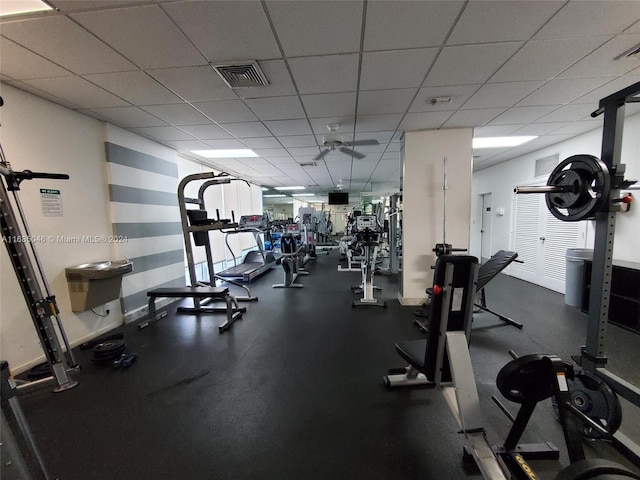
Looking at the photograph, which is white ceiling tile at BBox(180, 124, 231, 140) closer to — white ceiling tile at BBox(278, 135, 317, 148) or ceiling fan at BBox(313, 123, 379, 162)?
white ceiling tile at BBox(278, 135, 317, 148)

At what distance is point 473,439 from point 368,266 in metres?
2.97

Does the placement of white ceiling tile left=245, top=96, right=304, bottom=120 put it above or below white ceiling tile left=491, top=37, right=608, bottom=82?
above

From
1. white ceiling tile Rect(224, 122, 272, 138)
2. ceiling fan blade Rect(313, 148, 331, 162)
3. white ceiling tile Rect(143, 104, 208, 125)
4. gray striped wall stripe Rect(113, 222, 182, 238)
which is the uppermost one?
white ceiling tile Rect(143, 104, 208, 125)

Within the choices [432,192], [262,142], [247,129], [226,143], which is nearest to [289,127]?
[247,129]

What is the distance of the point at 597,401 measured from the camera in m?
1.57

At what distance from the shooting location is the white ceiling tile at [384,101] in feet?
8.59

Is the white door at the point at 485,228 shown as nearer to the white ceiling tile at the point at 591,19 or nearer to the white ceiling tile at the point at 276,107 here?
the white ceiling tile at the point at 591,19

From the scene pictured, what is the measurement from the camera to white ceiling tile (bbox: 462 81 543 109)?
98.8 inches

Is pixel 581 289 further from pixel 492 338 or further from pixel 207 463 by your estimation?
pixel 207 463

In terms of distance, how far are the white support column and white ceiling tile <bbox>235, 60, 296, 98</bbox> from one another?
6.90ft

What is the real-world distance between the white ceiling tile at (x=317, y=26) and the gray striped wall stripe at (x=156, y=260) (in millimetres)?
3608

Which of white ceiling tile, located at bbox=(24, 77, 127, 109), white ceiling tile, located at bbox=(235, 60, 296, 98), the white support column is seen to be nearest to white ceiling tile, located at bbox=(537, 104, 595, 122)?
the white support column

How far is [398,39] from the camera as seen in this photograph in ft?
6.02

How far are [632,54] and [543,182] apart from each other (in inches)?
126
